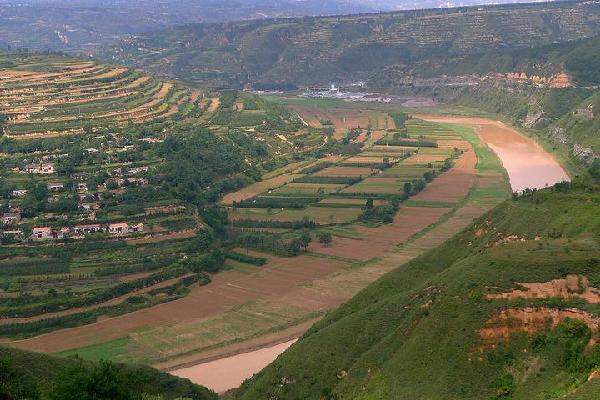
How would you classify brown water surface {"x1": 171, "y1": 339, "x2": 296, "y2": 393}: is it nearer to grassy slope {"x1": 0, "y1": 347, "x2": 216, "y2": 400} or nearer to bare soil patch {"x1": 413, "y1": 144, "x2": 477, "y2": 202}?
grassy slope {"x1": 0, "y1": 347, "x2": 216, "y2": 400}

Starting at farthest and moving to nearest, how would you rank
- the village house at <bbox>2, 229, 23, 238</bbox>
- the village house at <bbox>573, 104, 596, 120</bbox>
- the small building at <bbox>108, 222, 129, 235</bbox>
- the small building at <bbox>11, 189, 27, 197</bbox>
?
the village house at <bbox>573, 104, 596, 120</bbox> → the small building at <bbox>11, 189, 27, 197</bbox> → the small building at <bbox>108, 222, 129, 235</bbox> → the village house at <bbox>2, 229, 23, 238</bbox>

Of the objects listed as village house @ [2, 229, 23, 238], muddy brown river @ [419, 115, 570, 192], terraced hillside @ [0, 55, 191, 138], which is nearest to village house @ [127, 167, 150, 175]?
terraced hillside @ [0, 55, 191, 138]

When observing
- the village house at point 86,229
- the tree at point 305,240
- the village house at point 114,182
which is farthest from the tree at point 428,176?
the village house at point 86,229

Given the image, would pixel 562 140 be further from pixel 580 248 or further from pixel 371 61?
pixel 371 61

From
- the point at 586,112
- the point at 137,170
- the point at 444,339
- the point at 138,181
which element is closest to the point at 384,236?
the point at 138,181

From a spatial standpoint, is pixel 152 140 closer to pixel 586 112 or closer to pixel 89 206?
pixel 89 206

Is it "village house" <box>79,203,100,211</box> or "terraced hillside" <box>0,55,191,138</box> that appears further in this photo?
"terraced hillside" <box>0,55,191,138</box>

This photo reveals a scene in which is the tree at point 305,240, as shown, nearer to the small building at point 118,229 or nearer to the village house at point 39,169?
the small building at point 118,229
